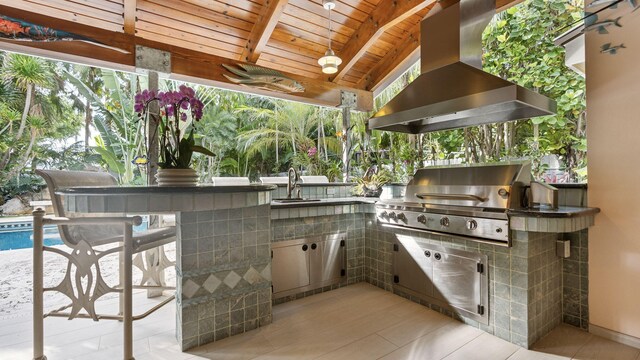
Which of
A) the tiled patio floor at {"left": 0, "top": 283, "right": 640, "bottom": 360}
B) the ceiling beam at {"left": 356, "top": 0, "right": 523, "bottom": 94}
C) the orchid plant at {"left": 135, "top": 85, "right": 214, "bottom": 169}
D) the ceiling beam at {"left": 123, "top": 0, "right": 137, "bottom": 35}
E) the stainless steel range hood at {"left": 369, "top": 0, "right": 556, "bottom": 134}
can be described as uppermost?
the ceiling beam at {"left": 356, "top": 0, "right": 523, "bottom": 94}

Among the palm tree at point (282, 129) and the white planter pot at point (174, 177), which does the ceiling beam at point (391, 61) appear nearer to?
the palm tree at point (282, 129)

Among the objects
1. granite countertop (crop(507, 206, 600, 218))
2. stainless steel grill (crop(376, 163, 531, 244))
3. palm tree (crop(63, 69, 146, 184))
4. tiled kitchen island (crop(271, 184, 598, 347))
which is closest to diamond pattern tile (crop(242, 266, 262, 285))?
tiled kitchen island (crop(271, 184, 598, 347))

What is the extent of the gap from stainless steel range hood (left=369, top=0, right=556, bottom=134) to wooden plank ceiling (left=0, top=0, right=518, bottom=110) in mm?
309

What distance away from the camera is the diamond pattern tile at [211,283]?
1980 mm

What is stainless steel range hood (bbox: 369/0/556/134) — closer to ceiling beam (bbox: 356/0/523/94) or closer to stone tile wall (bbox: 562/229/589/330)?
stone tile wall (bbox: 562/229/589/330)

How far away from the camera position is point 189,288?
6.28ft

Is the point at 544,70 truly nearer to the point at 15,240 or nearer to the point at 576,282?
the point at 576,282

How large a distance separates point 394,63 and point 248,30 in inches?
86.7

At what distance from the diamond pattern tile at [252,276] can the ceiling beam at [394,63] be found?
357 cm

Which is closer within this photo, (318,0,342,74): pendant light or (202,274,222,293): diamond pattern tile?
(202,274,222,293): diamond pattern tile

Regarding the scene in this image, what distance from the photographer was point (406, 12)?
10.8 ft

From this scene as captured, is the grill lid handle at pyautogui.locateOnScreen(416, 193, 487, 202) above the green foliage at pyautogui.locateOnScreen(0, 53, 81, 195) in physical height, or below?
below

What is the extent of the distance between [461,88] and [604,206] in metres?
1.29

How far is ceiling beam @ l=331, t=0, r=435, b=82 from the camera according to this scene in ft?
10.7
